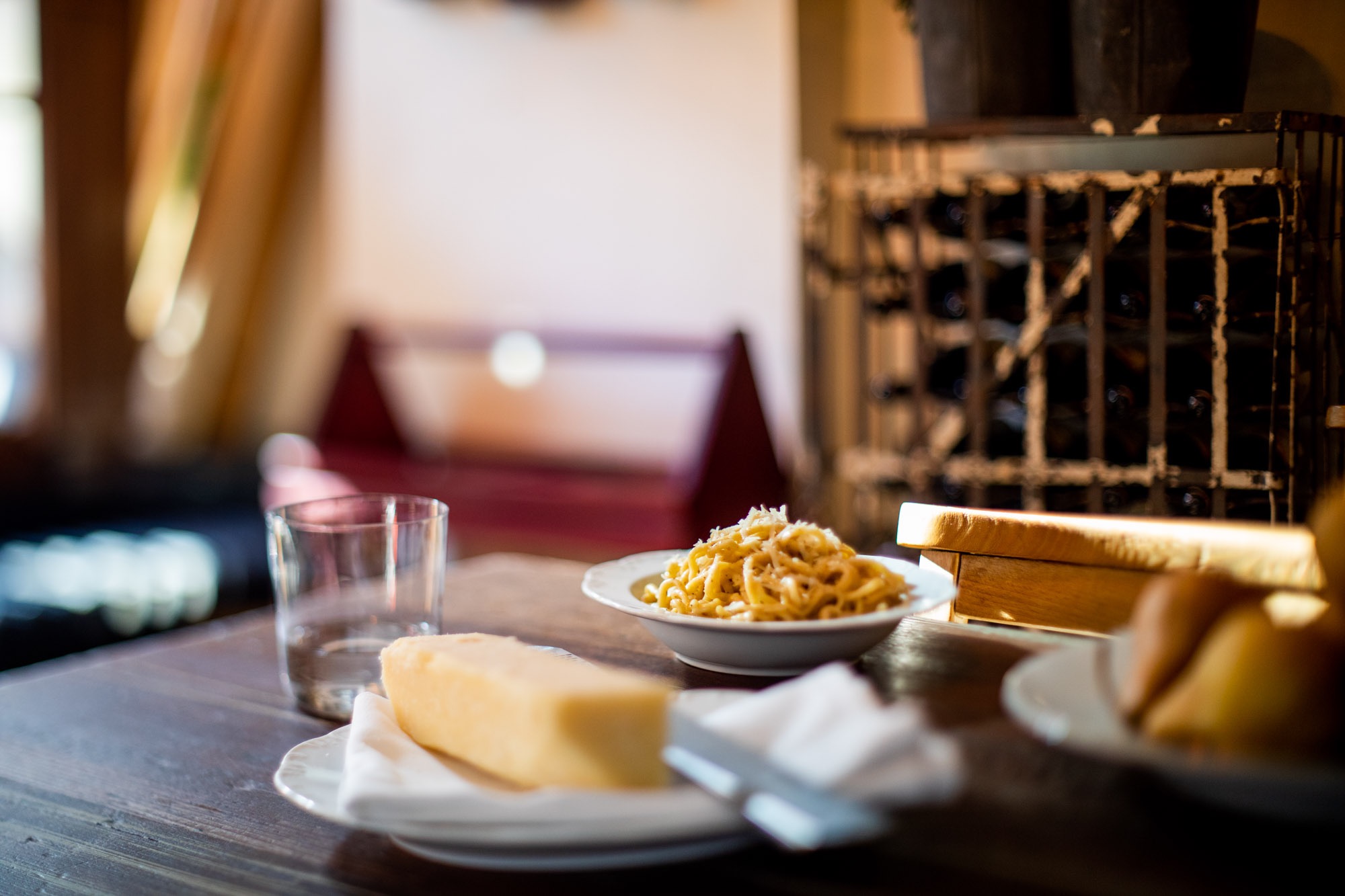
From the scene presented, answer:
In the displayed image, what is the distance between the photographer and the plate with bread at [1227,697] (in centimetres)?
41

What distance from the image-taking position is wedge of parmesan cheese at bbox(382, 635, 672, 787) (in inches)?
19.8

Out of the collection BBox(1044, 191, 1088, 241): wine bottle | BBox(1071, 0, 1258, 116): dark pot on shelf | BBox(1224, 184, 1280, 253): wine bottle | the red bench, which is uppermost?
BBox(1071, 0, 1258, 116): dark pot on shelf

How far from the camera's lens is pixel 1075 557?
701 mm

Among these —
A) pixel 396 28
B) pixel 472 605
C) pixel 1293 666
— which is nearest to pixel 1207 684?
pixel 1293 666

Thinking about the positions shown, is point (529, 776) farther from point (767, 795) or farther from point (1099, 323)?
point (1099, 323)

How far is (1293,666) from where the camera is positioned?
42 centimetres

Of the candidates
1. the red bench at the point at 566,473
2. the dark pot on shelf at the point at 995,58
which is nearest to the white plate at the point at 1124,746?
the dark pot on shelf at the point at 995,58

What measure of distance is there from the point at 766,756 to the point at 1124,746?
139 millimetres

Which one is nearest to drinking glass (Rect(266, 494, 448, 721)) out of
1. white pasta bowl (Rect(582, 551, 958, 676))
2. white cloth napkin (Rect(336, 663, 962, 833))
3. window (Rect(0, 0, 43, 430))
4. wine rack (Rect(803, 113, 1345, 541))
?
white pasta bowl (Rect(582, 551, 958, 676))

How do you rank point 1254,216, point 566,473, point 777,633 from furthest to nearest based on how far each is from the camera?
point 566,473 < point 1254,216 < point 777,633

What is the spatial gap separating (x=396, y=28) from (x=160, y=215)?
102cm

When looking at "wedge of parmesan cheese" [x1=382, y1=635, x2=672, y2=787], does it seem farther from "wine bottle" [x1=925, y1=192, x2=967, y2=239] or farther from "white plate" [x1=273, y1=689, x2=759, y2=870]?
"wine bottle" [x1=925, y1=192, x2=967, y2=239]

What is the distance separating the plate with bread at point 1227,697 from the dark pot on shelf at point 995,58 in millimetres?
859

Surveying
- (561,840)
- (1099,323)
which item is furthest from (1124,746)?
(1099,323)
